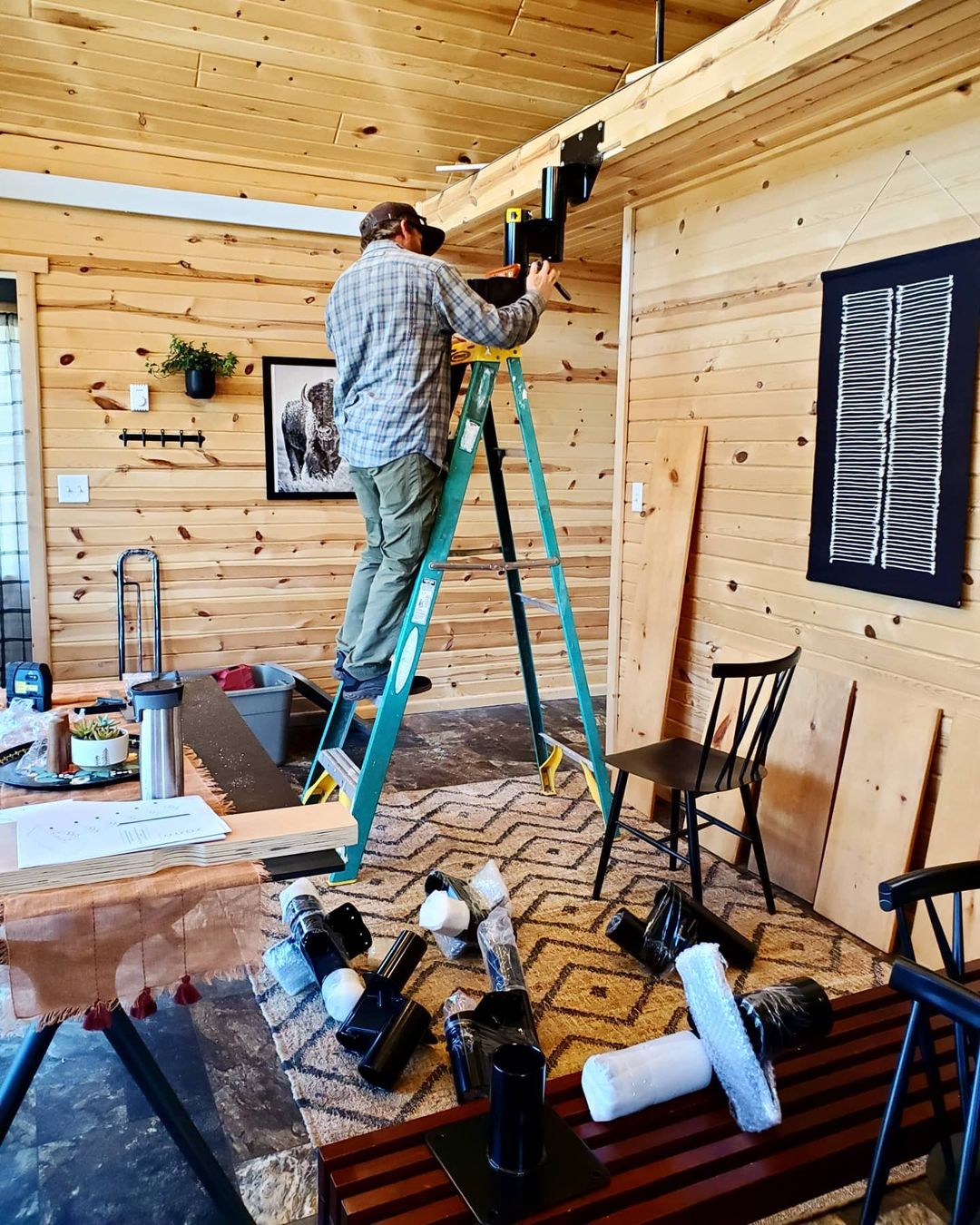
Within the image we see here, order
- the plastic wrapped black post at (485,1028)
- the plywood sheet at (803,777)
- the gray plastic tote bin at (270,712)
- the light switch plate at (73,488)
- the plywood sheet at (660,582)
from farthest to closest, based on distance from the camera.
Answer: the light switch plate at (73,488) < the gray plastic tote bin at (270,712) < the plywood sheet at (660,582) < the plywood sheet at (803,777) < the plastic wrapped black post at (485,1028)

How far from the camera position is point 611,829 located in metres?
2.90

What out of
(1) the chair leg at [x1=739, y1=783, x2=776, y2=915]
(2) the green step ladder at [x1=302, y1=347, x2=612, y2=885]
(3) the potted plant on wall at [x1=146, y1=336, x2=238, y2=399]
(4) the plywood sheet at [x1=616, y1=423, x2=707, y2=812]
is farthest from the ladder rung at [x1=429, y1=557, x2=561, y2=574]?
(3) the potted plant on wall at [x1=146, y1=336, x2=238, y2=399]

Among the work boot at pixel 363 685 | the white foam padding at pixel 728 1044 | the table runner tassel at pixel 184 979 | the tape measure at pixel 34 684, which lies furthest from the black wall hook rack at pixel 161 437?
the white foam padding at pixel 728 1044

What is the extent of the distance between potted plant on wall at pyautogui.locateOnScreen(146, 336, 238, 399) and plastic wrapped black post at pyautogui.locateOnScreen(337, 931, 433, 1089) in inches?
113

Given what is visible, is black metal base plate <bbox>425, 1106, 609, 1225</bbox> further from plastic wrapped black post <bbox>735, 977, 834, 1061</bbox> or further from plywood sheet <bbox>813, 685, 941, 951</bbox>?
plywood sheet <bbox>813, 685, 941, 951</bbox>

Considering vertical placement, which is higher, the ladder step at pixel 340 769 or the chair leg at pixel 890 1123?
the chair leg at pixel 890 1123

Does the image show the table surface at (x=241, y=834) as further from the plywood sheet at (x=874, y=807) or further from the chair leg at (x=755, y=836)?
the plywood sheet at (x=874, y=807)

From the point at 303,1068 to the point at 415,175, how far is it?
389 cm

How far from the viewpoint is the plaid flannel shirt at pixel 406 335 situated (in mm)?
2953

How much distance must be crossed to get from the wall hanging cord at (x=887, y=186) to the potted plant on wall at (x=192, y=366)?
2.66 m

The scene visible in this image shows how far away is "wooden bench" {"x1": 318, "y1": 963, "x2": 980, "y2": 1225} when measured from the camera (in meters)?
1.21

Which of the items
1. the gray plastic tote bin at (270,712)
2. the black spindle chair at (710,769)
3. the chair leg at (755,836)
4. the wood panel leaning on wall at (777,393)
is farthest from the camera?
the gray plastic tote bin at (270,712)

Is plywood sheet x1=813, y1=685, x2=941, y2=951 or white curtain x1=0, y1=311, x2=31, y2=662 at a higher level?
white curtain x1=0, y1=311, x2=31, y2=662

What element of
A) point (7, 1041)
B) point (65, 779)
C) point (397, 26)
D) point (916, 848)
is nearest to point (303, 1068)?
point (7, 1041)
